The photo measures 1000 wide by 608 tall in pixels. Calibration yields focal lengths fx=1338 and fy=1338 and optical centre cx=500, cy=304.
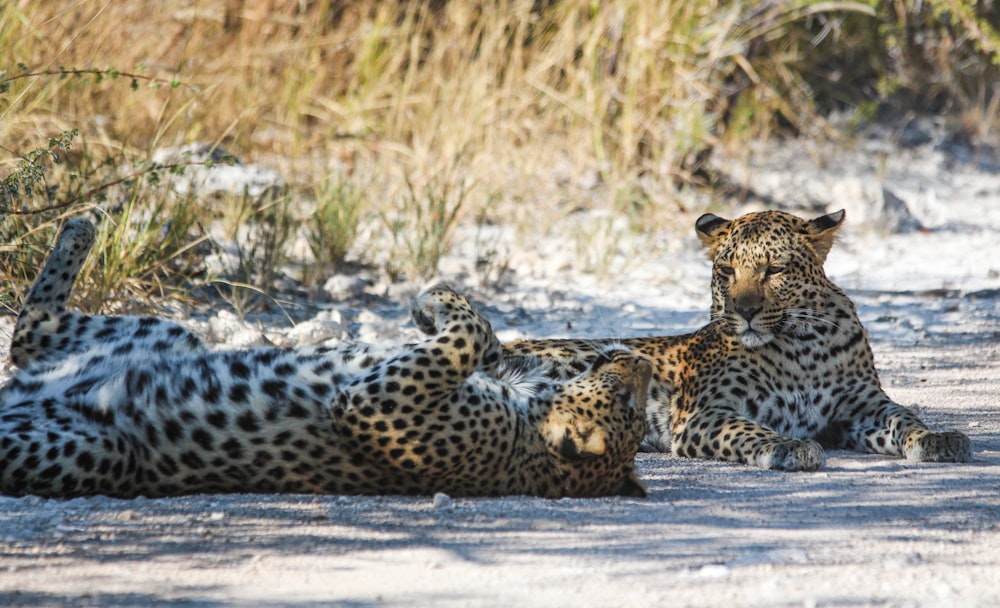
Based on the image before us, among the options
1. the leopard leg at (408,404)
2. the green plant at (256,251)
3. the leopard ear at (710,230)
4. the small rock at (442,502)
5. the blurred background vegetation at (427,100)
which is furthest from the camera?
the blurred background vegetation at (427,100)

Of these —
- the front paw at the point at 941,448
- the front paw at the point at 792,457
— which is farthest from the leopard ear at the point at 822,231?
the front paw at the point at 792,457

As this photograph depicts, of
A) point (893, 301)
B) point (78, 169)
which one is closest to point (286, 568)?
point (78, 169)

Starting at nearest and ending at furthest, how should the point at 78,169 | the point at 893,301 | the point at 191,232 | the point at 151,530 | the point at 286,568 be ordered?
the point at 286,568, the point at 151,530, the point at 78,169, the point at 191,232, the point at 893,301

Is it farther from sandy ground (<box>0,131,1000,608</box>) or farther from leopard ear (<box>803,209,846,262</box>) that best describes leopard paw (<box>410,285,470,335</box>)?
leopard ear (<box>803,209,846,262</box>)

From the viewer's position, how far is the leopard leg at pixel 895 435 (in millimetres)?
5125

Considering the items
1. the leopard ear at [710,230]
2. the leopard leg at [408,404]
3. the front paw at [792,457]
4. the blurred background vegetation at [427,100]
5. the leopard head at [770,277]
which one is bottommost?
the front paw at [792,457]

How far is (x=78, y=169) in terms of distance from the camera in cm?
747

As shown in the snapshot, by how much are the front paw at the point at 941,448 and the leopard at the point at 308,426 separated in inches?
44.8

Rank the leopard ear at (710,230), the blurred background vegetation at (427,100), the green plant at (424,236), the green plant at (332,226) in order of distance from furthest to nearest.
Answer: the blurred background vegetation at (427,100)
the green plant at (424,236)
the green plant at (332,226)
the leopard ear at (710,230)

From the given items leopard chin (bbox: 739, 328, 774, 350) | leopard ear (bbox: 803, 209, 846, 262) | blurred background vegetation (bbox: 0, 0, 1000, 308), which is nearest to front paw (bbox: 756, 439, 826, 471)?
leopard chin (bbox: 739, 328, 774, 350)

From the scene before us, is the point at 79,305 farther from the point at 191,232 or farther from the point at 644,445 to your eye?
the point at 644,445

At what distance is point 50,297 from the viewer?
5219 millimetres

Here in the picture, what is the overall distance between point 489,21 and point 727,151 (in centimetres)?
276

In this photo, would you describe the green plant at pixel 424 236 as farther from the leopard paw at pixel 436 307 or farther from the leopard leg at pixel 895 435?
the leopard leg at pixel 895 435
